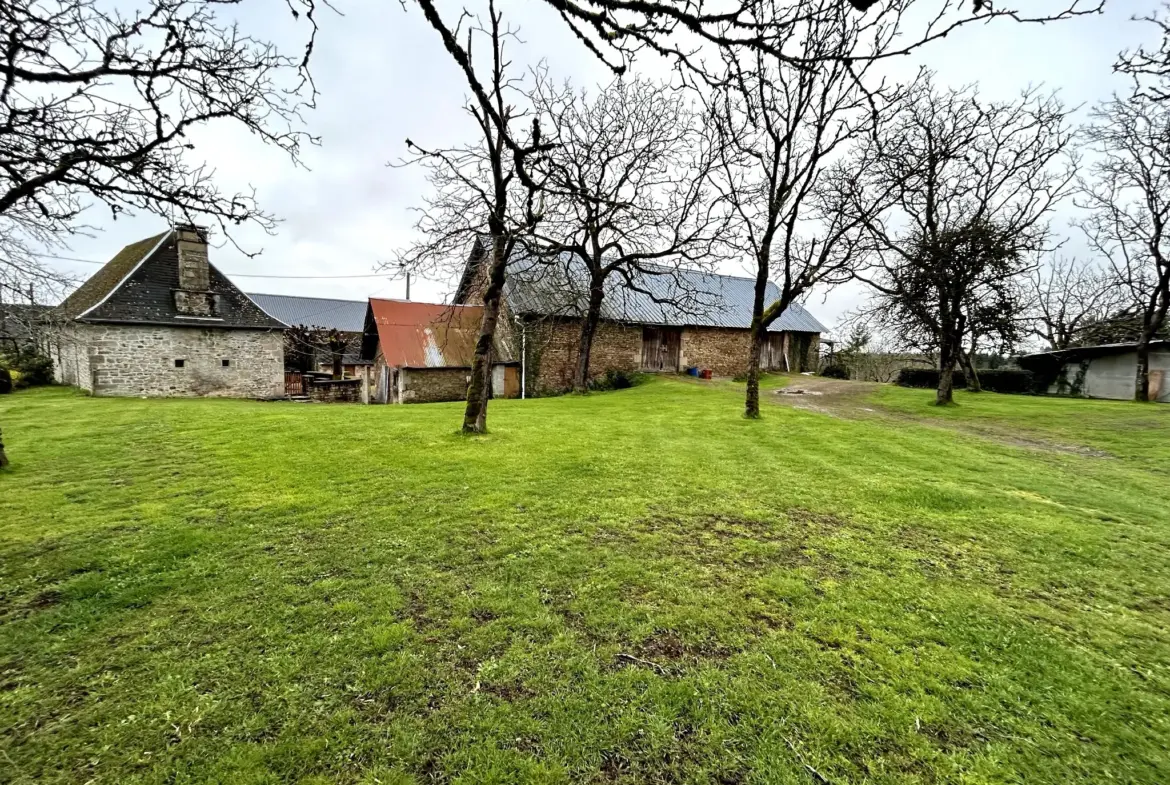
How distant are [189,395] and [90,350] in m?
3.72

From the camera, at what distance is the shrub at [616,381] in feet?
78.3

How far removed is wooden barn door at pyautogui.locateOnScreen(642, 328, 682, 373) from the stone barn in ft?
61.6

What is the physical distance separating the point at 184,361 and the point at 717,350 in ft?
86.3

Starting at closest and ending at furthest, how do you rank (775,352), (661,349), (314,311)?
(661,349), (775,352), (314,311)

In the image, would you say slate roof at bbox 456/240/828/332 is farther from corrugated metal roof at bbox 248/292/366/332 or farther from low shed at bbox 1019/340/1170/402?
corrugated metal roof at bbox 248/292/366/332

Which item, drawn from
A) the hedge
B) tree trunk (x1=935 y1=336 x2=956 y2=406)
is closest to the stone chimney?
tree trunk (x1=935 y1=336 x2=956 y2=406)

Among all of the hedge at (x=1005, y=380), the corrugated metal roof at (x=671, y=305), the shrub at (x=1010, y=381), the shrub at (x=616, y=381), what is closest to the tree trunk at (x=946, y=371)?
the corrugated metal roof at (x=671, y=305)

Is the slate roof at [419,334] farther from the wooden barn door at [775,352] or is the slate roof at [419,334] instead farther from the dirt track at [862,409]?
the wooden barn door at [775,352]

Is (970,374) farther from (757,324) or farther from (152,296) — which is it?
(152,296)

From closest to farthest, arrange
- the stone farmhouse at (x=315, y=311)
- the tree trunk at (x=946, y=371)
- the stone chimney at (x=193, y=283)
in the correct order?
the tree trunk at (x=946, y=371) → the stone chimney at (x=193, y=283) → the stone farmhouse at (x=315, y=311)

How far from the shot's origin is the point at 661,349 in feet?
88.2

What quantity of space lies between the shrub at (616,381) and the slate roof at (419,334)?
243 inches

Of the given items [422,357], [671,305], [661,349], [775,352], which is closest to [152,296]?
[422,357]

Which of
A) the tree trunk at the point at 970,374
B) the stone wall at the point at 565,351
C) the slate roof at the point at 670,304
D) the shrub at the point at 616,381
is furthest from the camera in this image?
the shrub at the point at 616,381
